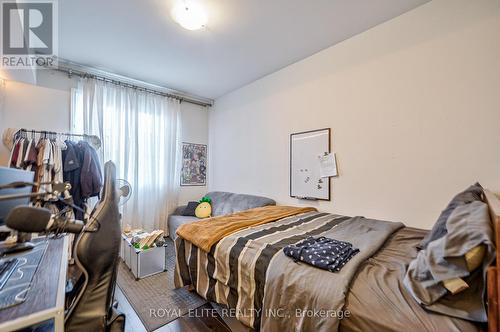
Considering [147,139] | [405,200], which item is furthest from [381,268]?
[147,139]

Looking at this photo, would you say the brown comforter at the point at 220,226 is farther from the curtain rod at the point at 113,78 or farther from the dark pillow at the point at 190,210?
the curtain rod at the point at 113,78

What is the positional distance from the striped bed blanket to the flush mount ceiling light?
2095mm

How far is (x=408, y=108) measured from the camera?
2.01 metres

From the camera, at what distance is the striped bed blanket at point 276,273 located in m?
1.09

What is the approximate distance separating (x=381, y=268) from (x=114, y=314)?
4.75 ft

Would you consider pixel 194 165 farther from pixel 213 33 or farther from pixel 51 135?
pixel 213 33

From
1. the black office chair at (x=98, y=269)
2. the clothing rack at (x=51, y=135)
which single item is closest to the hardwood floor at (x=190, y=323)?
the black office chair at (x=98, y=269)

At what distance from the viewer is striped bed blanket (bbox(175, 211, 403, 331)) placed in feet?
3.58

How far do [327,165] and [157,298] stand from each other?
7.65 ft

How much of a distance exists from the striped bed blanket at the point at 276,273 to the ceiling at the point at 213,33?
6.83 ft

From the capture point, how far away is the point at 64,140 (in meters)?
2.72

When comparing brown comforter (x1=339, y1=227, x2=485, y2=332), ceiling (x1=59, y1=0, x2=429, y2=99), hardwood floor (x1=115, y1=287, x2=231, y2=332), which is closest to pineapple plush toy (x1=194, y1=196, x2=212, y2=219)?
hardwood floor (x1=115, y1=287, x2=231, y2=332)

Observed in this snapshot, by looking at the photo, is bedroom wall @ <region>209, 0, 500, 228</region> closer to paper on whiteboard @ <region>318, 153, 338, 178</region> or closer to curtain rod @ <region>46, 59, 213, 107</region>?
paper on whiteboard @ <region>318, 153, 338, 178</region>

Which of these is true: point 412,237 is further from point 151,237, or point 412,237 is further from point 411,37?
point 151,237
